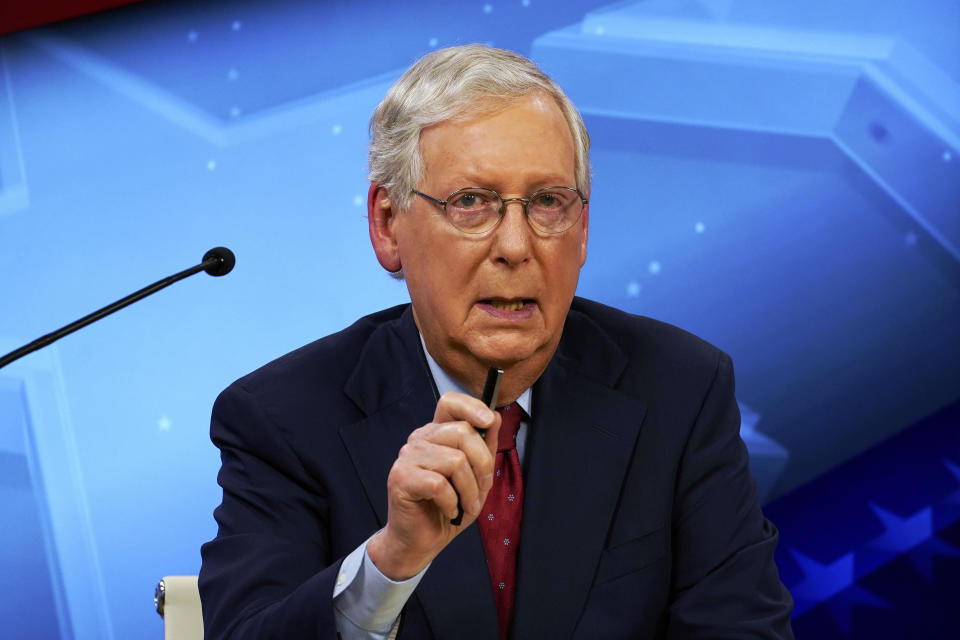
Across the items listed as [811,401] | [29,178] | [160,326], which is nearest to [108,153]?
[29,178]

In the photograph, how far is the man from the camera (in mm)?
1709

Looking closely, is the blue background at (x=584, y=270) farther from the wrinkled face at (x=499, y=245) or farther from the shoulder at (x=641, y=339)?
the wrinkled face at (x=499, y=245)

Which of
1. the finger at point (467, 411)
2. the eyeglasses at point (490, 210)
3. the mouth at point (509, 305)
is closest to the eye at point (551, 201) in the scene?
the eyeglasses at point (490, 210)

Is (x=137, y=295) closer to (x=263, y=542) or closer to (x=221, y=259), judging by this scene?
(x=221, y=259)

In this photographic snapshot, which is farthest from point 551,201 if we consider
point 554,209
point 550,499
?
point 550,499

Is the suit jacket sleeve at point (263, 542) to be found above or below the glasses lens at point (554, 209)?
below

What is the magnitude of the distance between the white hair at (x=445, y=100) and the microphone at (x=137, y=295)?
0.95 feet

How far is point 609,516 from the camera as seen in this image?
1831 mm

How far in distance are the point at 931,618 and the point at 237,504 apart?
2.58 meters

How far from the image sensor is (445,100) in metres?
1.74

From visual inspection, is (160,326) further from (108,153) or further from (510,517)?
(510,517)

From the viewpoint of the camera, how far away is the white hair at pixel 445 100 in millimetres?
1734

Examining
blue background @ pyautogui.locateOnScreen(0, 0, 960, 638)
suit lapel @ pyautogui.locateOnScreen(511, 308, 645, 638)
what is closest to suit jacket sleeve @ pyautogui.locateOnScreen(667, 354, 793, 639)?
suit lapel @ pyautogui.locateOnScreen(511, 308, 645, 638)

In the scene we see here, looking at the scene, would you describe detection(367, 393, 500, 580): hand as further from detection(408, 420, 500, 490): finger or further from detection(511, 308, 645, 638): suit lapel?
detection(511, 308, 645, 638): suit lapel
